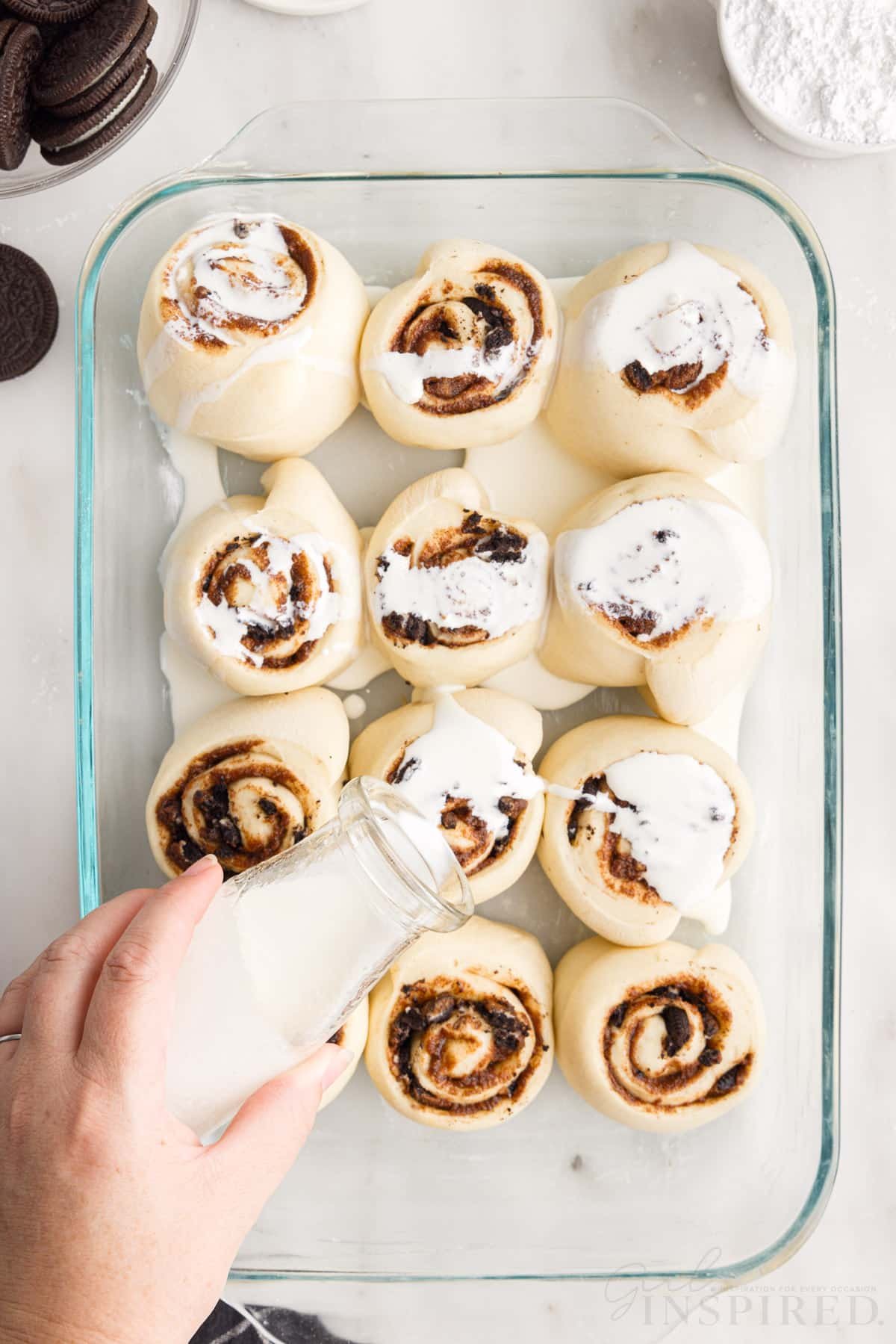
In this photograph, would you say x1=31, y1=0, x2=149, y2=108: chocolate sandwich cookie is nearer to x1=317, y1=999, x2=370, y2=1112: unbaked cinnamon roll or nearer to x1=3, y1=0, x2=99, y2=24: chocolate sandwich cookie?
x1=3, y1=0, x2=99, y2=24: chocolate sandwich cookie

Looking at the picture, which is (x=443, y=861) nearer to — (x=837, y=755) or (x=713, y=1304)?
(x=837, y=755)

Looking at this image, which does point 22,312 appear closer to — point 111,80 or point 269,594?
point 111,80

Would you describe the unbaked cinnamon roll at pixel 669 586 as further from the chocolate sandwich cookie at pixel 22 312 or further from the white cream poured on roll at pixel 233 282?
the chocolate sandwich cookie at pixel 22 312

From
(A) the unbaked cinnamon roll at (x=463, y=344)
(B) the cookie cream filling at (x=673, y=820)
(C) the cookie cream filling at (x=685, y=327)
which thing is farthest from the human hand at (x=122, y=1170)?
(C) the cookie cream filling at (x=685, y=327)

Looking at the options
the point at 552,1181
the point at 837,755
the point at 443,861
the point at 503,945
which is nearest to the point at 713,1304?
the point at 552,1181

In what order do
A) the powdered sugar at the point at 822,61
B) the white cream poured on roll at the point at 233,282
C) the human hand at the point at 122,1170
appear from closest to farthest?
the human hand at the point at 122,1170 → the white cream poured on roll at the point at 233,282 → the powdered sugar at the point at 822,61

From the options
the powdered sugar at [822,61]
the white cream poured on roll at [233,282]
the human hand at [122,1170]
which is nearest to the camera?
the human hand at [122,1170]
